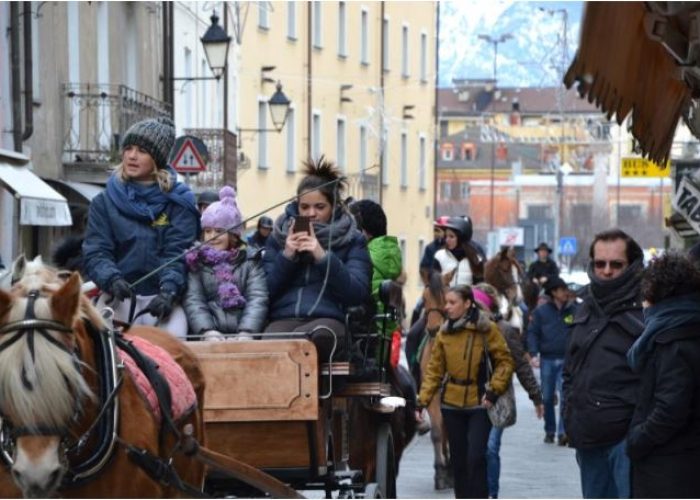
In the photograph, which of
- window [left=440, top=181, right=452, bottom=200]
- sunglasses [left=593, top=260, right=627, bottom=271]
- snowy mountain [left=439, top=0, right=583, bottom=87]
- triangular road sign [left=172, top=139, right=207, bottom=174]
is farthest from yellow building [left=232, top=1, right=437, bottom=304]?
window [left=440, top=181, right=452, bottom=200]

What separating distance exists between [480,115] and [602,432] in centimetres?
12608

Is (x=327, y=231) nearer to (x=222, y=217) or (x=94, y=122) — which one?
(x=222, y=217)

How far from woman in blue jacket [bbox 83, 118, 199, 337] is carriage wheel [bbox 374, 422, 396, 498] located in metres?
2.01

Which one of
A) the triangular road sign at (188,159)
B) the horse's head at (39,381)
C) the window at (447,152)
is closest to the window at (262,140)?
the triangular road sign at (188,159)

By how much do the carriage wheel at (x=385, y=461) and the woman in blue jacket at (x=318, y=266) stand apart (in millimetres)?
1308

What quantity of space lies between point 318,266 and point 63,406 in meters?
3.48

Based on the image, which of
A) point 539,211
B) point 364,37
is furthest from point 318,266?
point 539,211

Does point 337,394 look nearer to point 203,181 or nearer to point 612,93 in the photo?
point 612,93

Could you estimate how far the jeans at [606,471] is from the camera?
10.0 meters

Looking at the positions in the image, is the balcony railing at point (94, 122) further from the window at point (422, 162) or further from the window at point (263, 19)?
the window at point (422, 162)

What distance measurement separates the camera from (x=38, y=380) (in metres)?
6.25

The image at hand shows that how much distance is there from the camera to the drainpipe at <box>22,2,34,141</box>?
83.5 ft

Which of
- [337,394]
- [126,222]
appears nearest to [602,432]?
[337,394]

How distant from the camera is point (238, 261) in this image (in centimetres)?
984
